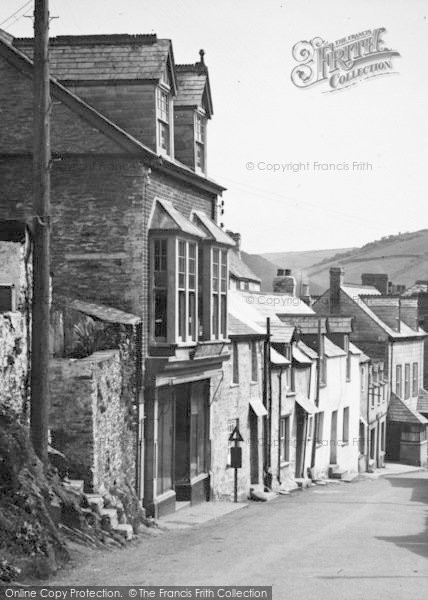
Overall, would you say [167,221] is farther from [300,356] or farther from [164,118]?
[300,356]

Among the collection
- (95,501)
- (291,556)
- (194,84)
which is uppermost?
(194,84)

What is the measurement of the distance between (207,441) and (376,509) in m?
5.14

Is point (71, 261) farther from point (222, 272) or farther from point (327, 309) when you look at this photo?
point (327, 309)

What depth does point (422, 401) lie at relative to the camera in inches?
2520

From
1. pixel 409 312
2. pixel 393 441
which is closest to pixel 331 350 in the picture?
pixel 393 441

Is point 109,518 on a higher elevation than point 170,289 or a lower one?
lower

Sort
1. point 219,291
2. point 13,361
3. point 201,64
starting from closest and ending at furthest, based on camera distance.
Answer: point 13,361
point 219,291
point 201,64

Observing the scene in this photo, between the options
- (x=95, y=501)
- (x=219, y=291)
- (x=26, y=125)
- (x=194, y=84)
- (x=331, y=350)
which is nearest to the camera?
(x=95, y=501)

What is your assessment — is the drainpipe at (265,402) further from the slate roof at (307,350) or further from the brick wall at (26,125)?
the brick wall at (26,125)

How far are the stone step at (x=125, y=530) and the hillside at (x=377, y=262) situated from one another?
122 metres

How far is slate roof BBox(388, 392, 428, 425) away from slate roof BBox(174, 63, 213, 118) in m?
33.8

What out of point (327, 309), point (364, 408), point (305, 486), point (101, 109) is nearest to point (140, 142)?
point (101, 109)

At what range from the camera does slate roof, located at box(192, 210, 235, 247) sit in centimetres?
2669

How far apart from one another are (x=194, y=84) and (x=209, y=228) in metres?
3.95
